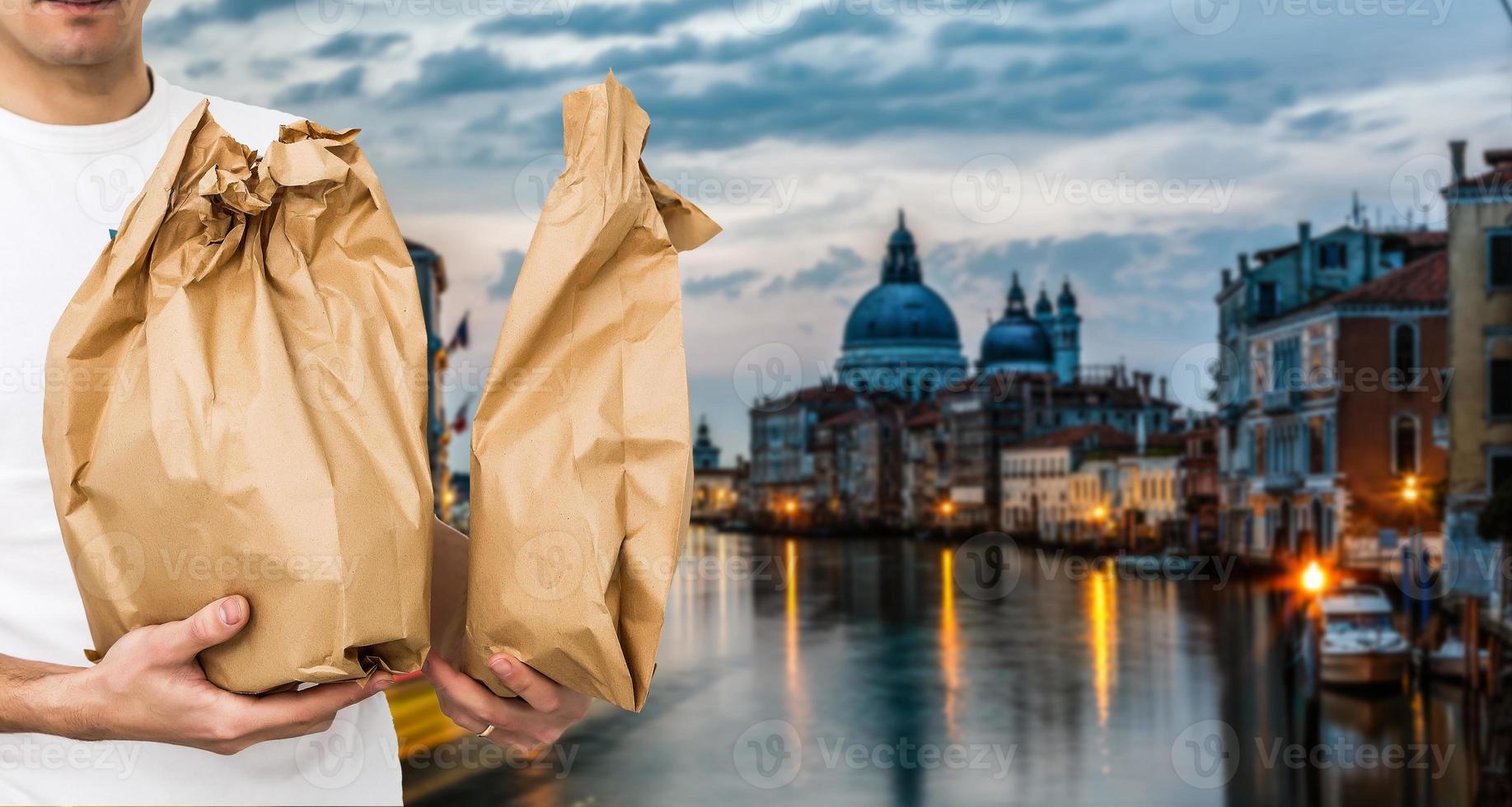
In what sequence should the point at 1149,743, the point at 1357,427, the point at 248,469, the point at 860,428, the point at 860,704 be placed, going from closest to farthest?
the point at 248,469
the point at 1149,743
the point at 860,704
the point at 1357,427
the point at 860,428

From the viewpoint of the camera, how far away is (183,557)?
1066 millimetres

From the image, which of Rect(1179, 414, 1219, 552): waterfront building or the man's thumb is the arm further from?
Rect(1179, 414, 1219, 552): waterfront building

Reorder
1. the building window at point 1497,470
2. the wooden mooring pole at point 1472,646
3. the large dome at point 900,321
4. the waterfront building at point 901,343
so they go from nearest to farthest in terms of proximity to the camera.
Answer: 1. the wooden mooring pole at point 1472,646
2. the building window at point 1497,470
3. the waterfront building at point 901,343
4. the large dome at point 900,321

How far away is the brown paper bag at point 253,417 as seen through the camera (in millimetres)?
1051

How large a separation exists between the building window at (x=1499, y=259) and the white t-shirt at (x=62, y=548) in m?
21.1

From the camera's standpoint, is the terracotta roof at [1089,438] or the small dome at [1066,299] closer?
the terracotta roof at [1089,438]

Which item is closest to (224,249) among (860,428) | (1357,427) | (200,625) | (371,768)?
(200,625)

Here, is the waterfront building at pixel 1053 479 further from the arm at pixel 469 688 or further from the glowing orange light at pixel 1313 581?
the arm at pixel 469 688

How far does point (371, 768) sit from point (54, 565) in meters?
0.31

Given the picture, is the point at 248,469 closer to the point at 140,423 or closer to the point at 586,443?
the point at 140,423

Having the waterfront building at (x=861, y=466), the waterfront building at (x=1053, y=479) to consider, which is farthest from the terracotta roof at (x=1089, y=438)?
the waterfront building at (x=861, y=466)

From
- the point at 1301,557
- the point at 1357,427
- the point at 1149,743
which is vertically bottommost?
the point at 1149,743

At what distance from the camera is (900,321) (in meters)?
85.9

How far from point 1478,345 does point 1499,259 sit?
3.65 feet
